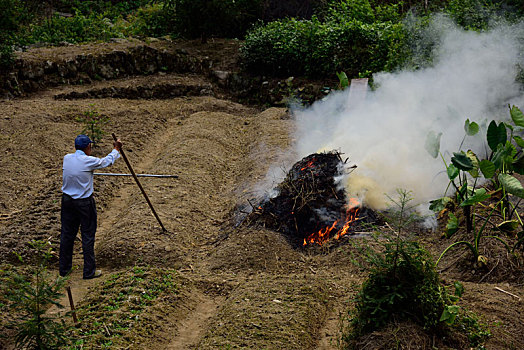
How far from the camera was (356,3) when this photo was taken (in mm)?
16422

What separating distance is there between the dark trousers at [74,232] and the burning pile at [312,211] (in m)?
2.37

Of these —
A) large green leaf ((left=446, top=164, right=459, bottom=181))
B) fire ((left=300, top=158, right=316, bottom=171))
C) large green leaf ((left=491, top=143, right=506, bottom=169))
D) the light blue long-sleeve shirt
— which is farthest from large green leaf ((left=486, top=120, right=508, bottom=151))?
the light blue long-sleeve shirt

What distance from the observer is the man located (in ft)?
22.3

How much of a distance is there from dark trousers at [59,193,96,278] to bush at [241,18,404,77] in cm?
875

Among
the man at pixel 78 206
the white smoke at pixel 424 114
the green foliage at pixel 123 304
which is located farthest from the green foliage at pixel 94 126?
the green foliage at pixel 123 304

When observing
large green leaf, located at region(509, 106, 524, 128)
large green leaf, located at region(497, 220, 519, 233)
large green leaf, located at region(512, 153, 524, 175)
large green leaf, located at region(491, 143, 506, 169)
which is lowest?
large green leaf, located at region(497, 220, 519, 233)

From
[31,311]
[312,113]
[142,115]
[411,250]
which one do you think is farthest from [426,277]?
[142,115]

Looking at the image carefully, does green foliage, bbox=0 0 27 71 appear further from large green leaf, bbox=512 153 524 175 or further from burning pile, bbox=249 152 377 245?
large green leaf, bbox=512 153 524 175

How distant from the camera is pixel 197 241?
789cm

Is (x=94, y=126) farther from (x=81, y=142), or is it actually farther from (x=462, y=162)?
(x=462, y=162)

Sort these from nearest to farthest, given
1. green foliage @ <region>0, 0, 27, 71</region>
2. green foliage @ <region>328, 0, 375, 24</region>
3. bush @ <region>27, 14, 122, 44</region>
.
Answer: green foliage @ <region>0, 0, 27, 71</region> < green foliage @ <region>328, 0, 375, 24</region> < bush @ <region>27, 14, 122, 44</region>

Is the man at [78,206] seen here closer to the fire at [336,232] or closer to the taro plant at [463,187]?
the fire at [336,232]

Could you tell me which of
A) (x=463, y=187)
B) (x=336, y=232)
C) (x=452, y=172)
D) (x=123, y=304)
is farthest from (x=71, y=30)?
(x=463, y=187)

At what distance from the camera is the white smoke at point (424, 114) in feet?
26.9
